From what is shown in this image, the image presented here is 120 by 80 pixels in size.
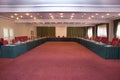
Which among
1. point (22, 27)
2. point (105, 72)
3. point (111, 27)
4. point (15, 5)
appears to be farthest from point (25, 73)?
point (22, 27)

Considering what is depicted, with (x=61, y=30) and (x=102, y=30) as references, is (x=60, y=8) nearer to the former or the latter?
(x=102, y=30)

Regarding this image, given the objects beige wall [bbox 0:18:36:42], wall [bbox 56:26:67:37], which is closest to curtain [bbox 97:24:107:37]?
wall [bbox 56:26:67:37]

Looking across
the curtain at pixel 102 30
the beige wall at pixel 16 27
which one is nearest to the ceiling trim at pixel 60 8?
the beige wall at pixel 16 27

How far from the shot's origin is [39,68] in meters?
8.12

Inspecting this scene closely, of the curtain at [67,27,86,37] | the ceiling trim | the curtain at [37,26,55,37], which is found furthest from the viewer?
the curtain at [67,27,86,37]

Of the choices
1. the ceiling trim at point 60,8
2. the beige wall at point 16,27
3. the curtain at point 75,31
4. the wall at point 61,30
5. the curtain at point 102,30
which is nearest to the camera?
the ceiling trim at point 60,8

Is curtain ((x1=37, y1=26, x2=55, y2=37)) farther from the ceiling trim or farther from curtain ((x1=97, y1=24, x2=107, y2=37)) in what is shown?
the ceiling trim

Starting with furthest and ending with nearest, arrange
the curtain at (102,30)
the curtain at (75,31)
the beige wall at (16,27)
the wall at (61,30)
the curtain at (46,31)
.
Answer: the curtain at (75,31) → the curtain at (46,31) → the wall at (61,30) → the curtain at (102,30) → the beige wall at (16,27)

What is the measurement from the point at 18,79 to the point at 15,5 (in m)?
5.33

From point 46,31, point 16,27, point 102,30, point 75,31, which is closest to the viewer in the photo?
point 16,27

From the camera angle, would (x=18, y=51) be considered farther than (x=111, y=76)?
Yes

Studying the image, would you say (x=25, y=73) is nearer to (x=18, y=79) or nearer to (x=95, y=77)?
(x=18, y=79)

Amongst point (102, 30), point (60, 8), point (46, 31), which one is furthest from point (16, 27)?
point (60, 8)

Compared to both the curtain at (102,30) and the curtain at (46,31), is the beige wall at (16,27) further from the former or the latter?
the curtain at (102,30)
